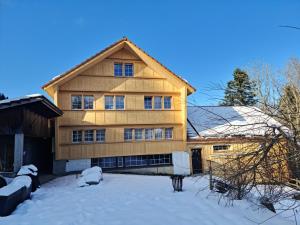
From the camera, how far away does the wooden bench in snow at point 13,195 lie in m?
5.32

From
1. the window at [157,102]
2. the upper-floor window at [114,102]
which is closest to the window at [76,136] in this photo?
the upper-floor window at [114,102]

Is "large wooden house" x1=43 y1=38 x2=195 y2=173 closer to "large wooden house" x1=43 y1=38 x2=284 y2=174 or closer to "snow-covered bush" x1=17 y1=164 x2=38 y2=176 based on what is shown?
"large wooden house" x1=43 y1=38 x2=284 y2=174

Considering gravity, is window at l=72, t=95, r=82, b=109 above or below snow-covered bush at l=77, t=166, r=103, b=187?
above

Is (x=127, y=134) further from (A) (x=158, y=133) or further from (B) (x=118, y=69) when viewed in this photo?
(B) (x=118, y=69)

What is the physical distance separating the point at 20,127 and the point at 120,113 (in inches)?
274

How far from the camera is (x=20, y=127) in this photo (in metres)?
9.34

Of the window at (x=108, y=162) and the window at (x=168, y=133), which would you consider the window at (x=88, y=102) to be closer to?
the window at (x=108, y=162)

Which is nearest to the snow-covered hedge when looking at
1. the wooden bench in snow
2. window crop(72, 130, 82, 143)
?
the wooden bench in snow

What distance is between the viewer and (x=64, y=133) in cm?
1434

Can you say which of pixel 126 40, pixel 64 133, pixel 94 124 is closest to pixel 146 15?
pixel 126 40

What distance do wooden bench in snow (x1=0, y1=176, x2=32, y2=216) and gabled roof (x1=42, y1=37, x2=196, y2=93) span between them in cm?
805

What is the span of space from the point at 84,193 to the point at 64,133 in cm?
703

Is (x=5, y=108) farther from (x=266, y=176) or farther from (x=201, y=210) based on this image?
(x=266, y=176)

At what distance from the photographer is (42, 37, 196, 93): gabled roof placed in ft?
46.0
